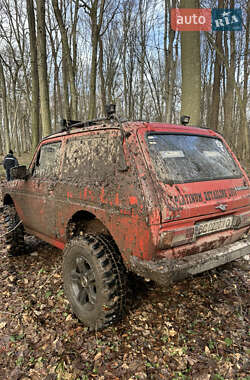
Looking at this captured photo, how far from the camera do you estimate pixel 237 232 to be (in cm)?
273

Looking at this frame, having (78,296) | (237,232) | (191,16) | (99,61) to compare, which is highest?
(99,61)

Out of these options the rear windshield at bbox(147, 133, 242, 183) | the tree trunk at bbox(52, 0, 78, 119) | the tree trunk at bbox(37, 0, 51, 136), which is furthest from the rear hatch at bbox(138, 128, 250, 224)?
the tree trunk at bbox(52, 0, 78, 119)

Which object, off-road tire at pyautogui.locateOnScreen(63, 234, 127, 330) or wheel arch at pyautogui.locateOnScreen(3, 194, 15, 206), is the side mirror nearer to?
wheel arch at pyautogui.locateOnScreen(3, 194, 15, 206)

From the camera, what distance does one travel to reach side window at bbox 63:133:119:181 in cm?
256

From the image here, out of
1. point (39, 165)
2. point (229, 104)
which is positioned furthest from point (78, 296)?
point (229, 104)

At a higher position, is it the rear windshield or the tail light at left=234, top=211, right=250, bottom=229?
the rear windshield

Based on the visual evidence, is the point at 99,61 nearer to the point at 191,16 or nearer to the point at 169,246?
the point at 191,16

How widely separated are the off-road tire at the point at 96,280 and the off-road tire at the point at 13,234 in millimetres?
2057

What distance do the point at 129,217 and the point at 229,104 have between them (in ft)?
40.9

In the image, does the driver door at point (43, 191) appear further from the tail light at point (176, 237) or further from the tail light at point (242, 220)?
the tail light at point (242, 220)

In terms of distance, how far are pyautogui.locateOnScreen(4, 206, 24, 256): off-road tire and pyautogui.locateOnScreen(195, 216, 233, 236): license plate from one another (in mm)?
3333

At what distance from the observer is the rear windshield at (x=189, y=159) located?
236 cm

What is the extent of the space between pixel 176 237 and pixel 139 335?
1.17m

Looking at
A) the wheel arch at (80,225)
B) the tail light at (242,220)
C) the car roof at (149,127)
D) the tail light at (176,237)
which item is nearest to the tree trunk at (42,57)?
the car roof at (149,127)
